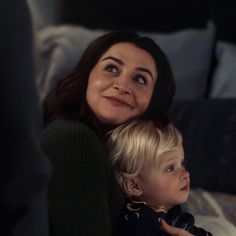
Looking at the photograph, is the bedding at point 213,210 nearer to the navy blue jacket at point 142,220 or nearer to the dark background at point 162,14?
the navy blue jacket at point 142,220

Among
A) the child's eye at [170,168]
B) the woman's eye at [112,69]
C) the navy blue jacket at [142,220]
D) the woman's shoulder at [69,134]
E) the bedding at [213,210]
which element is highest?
the woman's eye at [112,69]

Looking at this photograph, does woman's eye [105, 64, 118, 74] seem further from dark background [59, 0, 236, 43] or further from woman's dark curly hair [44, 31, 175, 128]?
dark background [59, 0, 236, 43]

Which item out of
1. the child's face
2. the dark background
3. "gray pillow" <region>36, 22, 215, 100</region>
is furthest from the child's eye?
the dark background

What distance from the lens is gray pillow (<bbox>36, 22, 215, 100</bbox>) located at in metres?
0.90

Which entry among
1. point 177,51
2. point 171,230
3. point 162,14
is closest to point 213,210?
point 171,230

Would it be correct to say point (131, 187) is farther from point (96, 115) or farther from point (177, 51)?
point (177, 51)

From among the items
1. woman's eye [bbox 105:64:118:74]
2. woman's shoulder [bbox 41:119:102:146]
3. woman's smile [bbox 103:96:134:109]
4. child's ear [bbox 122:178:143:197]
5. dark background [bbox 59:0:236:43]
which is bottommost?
dark background [bbox 59:0:236:43]

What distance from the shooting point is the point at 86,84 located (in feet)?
1.83

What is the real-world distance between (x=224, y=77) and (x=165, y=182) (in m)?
0.56

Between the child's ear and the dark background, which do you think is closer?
the child's ear

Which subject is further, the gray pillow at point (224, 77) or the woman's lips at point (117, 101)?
the gray pillow at point (224, 77)

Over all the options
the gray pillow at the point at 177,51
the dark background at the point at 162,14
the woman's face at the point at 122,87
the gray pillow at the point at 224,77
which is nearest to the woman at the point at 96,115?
the woman's face at the point at 122,87

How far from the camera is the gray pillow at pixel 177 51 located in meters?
0.90

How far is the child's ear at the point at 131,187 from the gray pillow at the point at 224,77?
544 mm
